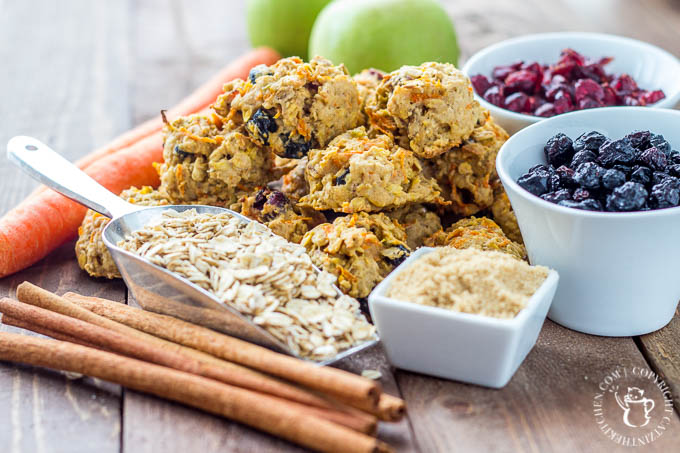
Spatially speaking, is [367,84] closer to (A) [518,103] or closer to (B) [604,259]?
(A) [518,103]

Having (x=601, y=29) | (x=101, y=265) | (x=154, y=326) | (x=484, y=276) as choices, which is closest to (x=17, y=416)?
(x=154, y=326)

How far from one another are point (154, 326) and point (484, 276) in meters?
0.81

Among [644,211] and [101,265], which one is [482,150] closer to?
[644,211]

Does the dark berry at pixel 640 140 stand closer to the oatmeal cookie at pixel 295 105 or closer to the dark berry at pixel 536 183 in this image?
the dark berry at pixel 536 183

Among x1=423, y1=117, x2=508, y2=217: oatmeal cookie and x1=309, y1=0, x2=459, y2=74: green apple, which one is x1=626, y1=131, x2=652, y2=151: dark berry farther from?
Result: x1=309, y1=0, x2=459, y2=74: green apple

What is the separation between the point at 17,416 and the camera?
1.64 m

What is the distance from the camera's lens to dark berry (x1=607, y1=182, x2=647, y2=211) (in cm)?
171

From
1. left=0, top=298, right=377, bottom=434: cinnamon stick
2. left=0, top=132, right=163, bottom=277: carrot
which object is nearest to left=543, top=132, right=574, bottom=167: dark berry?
left=0, top=298, right=377, bottom=434: cinnamon stick

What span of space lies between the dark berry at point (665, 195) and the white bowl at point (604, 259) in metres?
0.07

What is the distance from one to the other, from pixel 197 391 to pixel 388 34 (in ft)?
6.15

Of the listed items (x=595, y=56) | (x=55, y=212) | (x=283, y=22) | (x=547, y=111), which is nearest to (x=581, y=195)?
(x=547, y=111)

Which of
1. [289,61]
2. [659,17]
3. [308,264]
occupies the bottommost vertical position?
Answer: [659,17]

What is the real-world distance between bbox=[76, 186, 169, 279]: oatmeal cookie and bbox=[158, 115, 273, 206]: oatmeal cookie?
0.08m

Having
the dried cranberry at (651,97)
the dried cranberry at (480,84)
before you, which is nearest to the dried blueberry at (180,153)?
the dried cranberry at (480,84)
